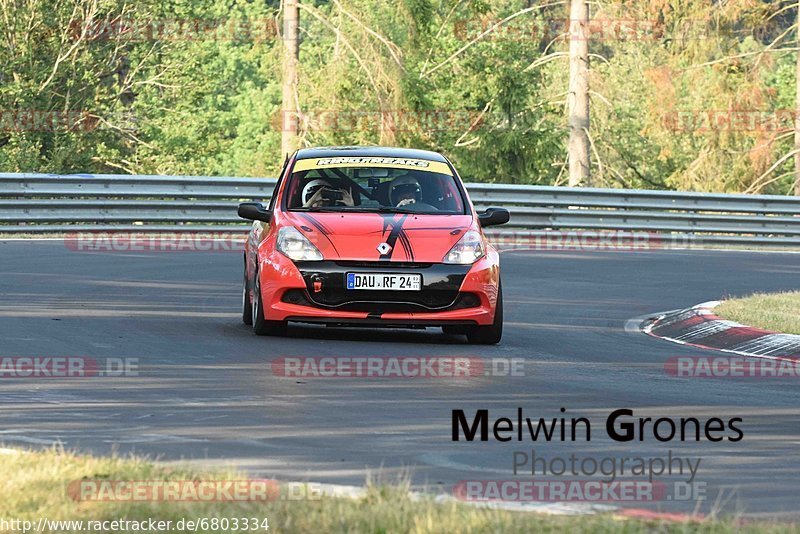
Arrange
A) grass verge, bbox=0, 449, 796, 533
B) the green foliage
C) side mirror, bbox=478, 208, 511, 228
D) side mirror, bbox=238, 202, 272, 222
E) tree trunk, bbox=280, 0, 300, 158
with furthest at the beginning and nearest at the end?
the green foliage, tree trunk, bbox=280, 0, 300, 158, side mirror, bbox=478, 208, 511, 228, side mirror, bbox=238, 202, 272, 222, grass verge, bbox=0, 449, 796, 533

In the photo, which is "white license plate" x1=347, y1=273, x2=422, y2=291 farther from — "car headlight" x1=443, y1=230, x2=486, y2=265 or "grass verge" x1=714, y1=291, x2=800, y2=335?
"grass verge" x1=714, y1=291, x2=800, y2=335

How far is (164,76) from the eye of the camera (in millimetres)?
45875

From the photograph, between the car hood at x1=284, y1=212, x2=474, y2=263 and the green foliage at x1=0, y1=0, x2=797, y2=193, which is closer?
the car hood at x1=284, y1=212, x2=474, y2=263

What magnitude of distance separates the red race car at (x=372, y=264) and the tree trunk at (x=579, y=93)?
24.5 metres

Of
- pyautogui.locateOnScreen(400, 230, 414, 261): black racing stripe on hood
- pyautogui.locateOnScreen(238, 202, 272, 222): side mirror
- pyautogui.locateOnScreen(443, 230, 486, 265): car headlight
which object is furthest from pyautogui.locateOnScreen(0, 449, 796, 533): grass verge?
pyautogui.locateOnScreen(238, 202, 272, 222): side mirror

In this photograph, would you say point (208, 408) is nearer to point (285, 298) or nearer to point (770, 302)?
point (285, 298)

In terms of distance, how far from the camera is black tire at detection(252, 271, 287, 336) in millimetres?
12750

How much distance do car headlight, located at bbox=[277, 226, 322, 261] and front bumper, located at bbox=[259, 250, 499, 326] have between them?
58 mm

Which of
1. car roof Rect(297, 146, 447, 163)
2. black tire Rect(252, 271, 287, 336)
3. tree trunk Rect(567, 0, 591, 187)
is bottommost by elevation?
black tire Rect(252, 271, 287, 336)

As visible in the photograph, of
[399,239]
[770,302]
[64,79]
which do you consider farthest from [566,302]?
[64,79]

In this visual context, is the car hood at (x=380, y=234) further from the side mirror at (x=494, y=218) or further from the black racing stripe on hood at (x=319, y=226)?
the side mirror at (x=494, y=218)

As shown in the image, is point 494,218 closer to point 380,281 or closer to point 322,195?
point 322,195

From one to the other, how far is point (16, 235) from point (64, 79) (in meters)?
19.6

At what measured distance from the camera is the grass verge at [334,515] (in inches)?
228
